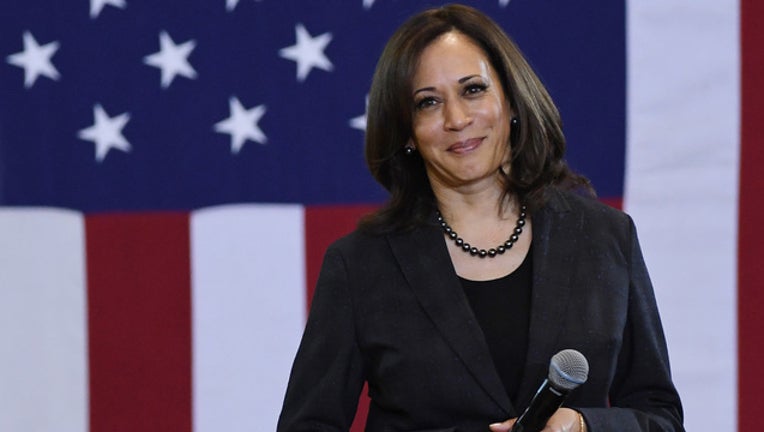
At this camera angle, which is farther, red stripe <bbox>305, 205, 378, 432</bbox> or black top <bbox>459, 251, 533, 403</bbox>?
red stripe <bbox>305, 205, 378, 432</bbox>

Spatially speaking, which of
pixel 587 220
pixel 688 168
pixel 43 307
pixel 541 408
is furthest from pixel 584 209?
pixel 43 307

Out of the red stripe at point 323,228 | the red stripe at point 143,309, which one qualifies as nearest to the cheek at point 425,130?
the red stripe at point 323,228

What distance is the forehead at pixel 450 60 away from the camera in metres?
1.29

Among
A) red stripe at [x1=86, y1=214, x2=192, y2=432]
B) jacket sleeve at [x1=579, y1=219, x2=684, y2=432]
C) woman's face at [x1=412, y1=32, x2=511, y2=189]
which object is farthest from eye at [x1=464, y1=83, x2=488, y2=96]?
red stripe at [x1=86, y1=214, x2=192, y2=432]

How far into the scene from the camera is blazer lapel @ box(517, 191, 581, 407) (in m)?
1.24

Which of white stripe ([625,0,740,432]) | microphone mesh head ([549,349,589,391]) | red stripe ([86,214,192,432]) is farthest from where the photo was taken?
red stripe ([86,214,192,432])

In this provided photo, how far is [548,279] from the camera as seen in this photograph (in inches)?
50.3

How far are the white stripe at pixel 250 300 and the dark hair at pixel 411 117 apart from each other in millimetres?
718

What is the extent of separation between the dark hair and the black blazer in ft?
0.10

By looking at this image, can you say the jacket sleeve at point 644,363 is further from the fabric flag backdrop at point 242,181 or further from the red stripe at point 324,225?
the red stripe at point 324,225

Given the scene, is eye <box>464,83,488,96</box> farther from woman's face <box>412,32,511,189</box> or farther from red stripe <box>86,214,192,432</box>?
red stripe <box>86,214,192,432</box>

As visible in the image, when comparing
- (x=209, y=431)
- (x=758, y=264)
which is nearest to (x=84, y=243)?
(x=209, y=431)

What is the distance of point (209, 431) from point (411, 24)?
1057 millimetres

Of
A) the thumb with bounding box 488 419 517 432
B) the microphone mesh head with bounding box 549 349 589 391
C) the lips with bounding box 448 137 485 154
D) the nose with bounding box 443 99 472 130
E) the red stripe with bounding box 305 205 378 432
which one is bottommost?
the thumb with bounding box 488 419 517 432
